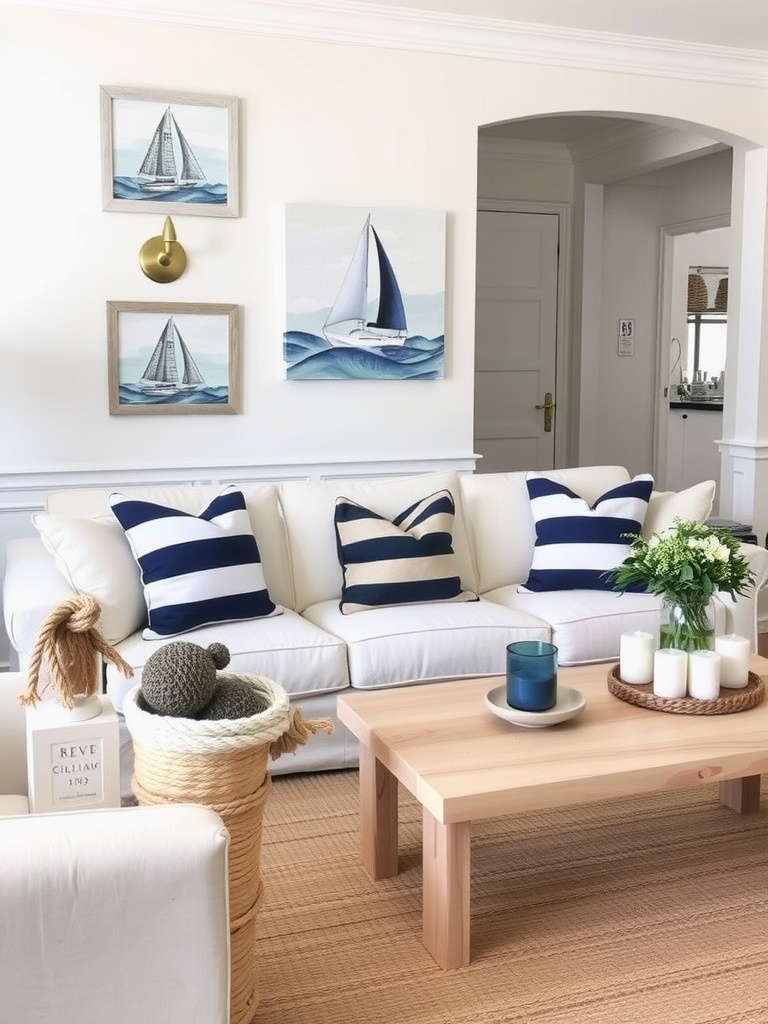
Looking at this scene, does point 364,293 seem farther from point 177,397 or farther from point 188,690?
point 188,690

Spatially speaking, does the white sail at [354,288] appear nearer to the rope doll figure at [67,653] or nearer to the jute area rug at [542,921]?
the jute area rug at [542,921]

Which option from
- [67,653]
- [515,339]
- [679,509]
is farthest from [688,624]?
[515,339]

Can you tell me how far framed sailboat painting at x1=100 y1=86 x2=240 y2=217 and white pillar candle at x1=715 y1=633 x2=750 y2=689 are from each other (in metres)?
2.60

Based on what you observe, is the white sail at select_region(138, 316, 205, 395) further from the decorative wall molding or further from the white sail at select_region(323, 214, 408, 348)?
the white sail at select_region(323, 214, 408, 348)

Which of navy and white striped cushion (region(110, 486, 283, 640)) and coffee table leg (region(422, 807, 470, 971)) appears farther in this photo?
navy and white striped cushion (region(110, 486, 283, 640))

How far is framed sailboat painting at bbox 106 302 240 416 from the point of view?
424cm

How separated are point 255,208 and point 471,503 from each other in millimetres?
1477

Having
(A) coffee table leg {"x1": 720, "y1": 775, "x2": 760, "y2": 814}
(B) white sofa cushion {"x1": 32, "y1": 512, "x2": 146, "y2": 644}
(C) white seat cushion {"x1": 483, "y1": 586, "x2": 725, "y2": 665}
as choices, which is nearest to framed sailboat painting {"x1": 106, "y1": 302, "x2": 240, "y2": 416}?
(B) white sofa cushion {"x1": 32, "y1": 512, "x2": 146, "y2": 644}

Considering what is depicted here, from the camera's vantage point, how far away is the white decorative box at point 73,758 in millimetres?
1942

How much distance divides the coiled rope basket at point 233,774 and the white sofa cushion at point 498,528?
197 centimetres

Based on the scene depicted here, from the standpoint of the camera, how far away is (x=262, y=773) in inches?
81.9

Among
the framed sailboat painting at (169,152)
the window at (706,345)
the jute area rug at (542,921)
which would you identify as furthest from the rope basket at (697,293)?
the jute area rug at (542,921)

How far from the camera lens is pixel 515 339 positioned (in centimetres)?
689

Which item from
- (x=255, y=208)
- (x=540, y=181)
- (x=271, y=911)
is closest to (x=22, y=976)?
(x=271, y=911)
